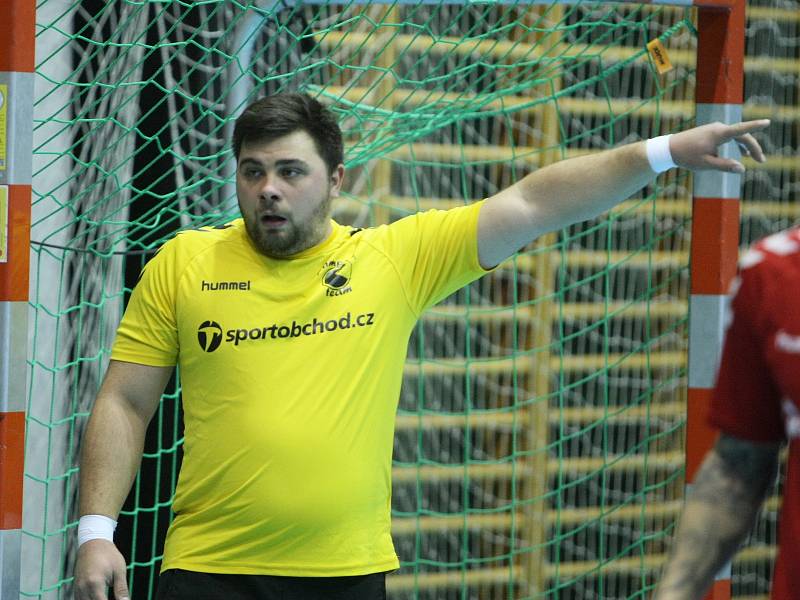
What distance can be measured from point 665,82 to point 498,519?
1872 millimetres

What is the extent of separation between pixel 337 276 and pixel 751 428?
1.08 m

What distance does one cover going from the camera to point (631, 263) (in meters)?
4.84

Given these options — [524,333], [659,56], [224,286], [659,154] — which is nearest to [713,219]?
[659,56]

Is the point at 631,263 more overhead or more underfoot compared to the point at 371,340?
more overhead

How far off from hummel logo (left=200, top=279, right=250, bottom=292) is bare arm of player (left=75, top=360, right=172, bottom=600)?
174 millimetres

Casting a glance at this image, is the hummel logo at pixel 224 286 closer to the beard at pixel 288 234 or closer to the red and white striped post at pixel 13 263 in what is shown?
the beard at pixel 288 234

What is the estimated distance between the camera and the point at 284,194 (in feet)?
7.21

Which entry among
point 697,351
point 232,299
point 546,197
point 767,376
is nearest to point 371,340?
point 232,299

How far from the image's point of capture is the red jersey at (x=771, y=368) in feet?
3.89

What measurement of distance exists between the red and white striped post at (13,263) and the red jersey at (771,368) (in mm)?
1342

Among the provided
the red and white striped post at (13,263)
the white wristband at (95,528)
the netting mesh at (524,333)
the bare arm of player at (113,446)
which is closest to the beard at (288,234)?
the bare arm of player at (113,446)

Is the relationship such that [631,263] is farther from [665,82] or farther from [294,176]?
[294,176]

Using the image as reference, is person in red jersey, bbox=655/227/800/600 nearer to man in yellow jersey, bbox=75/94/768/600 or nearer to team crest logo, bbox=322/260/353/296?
man in yellow jersey, bbox=75/94/768/600

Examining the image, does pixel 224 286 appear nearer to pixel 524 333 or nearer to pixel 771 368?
pixel 771 368
